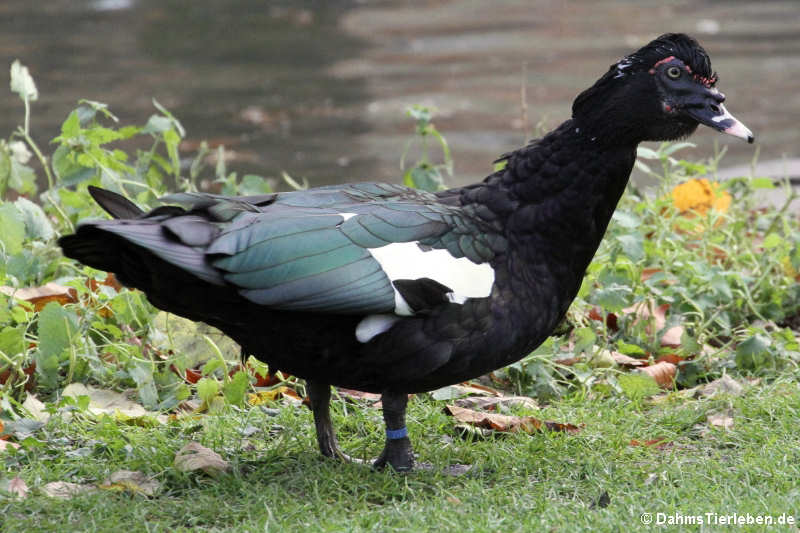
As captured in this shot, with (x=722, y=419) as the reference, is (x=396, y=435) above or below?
above

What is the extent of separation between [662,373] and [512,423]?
2.56 ft

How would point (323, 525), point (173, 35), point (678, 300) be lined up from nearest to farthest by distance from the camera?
point (323, 525), point (678, 300), point (173, 35)

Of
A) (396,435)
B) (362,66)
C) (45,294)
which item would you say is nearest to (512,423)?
(396,435)

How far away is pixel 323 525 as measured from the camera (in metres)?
3.04

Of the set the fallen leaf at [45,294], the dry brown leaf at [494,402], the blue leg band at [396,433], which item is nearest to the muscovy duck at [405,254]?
the blue leg band at [396,433]

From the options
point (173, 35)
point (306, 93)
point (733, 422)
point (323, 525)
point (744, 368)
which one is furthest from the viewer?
point (173, 35)

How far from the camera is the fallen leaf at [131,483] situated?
329 centimetres

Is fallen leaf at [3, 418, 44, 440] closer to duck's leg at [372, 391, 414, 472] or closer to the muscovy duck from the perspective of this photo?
the muscovy duck

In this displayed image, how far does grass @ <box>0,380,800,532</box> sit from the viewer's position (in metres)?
3.09

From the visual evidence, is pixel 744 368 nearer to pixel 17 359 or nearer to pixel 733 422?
pixel 733 422

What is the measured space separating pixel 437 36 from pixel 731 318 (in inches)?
286

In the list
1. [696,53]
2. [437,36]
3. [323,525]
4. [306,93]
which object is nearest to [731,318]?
[696,53]

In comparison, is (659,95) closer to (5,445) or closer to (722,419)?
(722,419)

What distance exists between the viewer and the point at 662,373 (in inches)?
168
